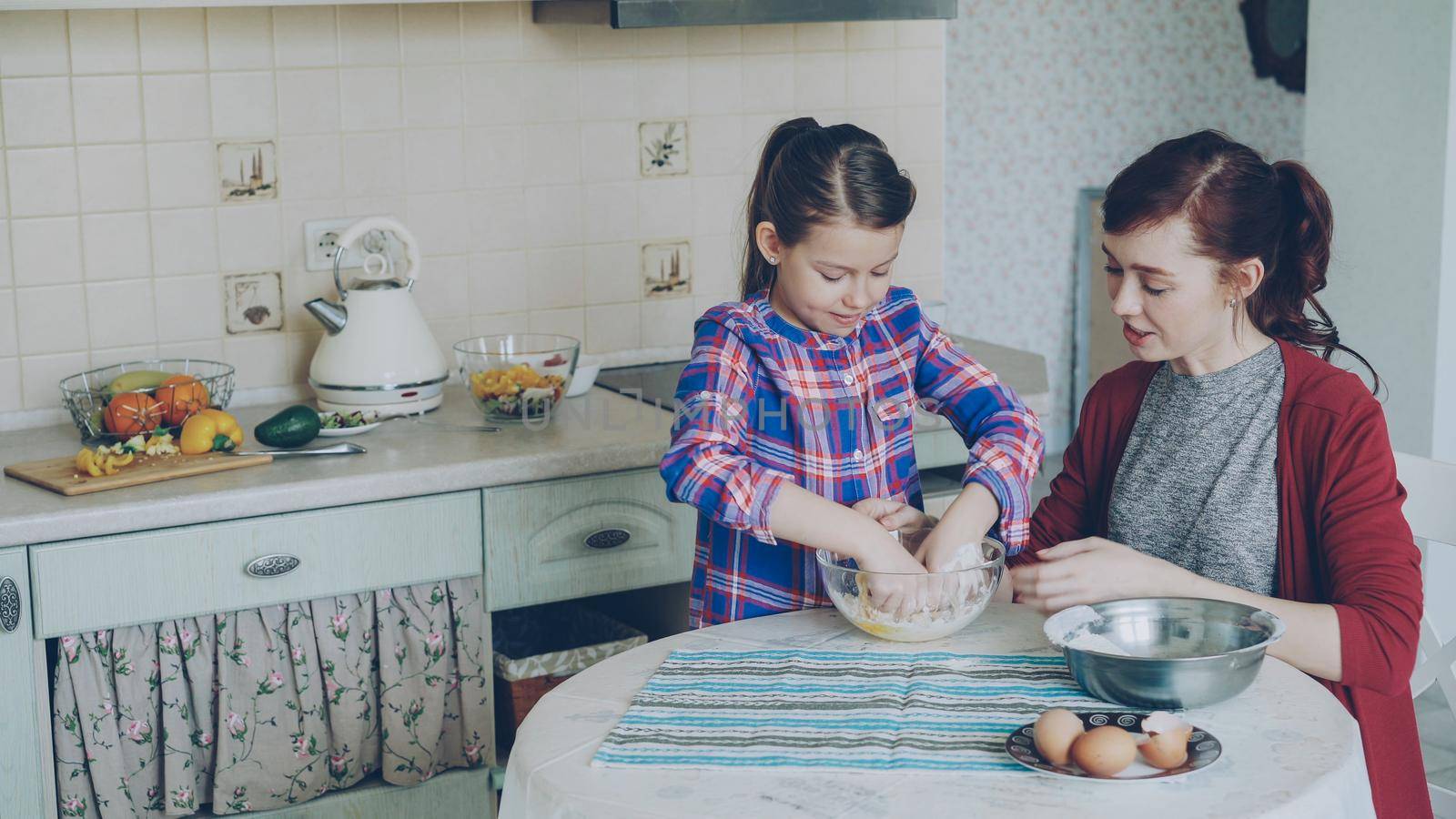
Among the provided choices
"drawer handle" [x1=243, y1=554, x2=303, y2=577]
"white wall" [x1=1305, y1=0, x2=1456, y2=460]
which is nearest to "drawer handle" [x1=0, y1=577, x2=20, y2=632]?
"drawer handle" [x1=243, y1=554, x2=303, y2=577]

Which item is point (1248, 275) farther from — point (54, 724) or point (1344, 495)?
point (54, 724)

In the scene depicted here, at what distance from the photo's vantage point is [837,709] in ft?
4.46

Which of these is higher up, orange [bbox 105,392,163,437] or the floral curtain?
orange [bbox 105,392,163,437]

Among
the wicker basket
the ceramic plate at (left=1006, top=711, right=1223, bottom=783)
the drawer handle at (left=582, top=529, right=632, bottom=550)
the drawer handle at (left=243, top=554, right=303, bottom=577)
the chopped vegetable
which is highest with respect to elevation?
the chopped vegetable

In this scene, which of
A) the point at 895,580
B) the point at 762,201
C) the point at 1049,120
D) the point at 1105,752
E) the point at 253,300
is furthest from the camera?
the point at 1049,120

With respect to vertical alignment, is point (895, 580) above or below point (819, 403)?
below

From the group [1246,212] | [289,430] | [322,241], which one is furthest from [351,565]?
[1246,212]

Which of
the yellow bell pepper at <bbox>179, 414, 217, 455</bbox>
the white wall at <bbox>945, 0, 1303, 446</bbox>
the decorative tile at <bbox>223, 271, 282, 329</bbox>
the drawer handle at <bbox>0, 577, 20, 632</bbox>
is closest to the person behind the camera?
the drawer handle at <bbox>0, 577, 20, 632</bbox>

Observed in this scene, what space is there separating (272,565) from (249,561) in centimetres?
3

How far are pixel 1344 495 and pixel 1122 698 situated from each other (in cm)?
41

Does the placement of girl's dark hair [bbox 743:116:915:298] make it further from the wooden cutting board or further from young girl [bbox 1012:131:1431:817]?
the wooden cutting board

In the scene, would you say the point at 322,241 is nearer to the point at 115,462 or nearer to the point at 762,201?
the point at 115,462

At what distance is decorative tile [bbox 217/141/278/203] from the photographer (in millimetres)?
2443

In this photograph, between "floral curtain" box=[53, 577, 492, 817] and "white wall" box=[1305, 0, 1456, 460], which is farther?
"white wall" box=[1305, 0, 1456, 460]
